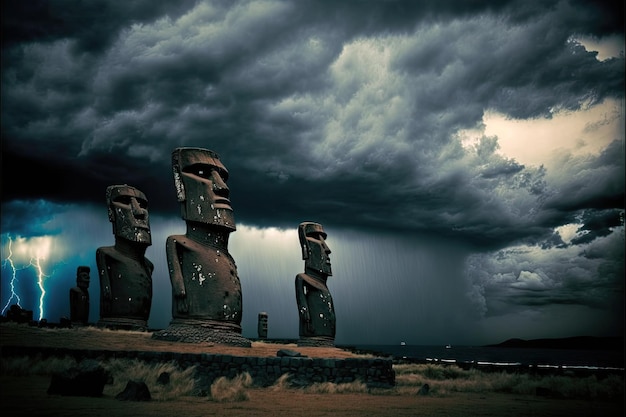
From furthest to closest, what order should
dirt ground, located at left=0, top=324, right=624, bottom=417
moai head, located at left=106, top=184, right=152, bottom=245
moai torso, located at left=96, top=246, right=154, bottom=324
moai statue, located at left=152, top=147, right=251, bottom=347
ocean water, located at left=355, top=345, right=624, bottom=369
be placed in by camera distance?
ocean water, located at left=355, top=345, right=624, bottom=369, moai head, located at left=106, top=184, right=152, bottom=245, moai torso, located at left=96, top=246, right=154, bottom=324, moai statue, located at left=152, top=147, right=251, bottom=347, dirt ground, located at left=0, top=324, right=624, bottom=417

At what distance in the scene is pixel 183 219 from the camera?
61.2ft

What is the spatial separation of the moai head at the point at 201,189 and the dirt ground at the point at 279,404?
4.94m

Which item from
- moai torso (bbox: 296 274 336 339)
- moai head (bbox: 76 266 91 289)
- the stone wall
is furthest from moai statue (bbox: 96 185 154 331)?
the stone wall

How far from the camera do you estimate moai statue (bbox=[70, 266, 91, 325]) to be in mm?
27969

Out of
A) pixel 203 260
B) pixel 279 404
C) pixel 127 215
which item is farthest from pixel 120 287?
pixel 279 404

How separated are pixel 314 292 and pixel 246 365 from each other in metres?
12.4

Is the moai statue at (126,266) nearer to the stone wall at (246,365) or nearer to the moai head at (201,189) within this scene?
the moai head at (201,189)

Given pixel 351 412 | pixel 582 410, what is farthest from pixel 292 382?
pixel 582 410

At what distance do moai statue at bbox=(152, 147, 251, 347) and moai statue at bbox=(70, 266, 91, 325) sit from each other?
12.6 meters

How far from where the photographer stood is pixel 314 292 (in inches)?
1013

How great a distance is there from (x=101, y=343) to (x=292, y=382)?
236 inches

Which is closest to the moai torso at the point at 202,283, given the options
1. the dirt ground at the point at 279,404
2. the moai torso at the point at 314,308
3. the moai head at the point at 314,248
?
the dirt ground at the point at 279,404

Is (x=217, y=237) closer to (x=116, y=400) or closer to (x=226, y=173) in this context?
(x=226, y=173)

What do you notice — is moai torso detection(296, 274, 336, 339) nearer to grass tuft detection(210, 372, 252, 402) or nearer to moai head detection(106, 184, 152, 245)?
moai head detection(106, 184, 152, 245)
